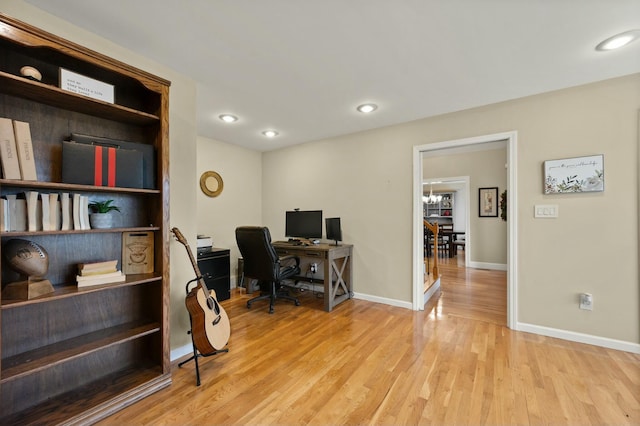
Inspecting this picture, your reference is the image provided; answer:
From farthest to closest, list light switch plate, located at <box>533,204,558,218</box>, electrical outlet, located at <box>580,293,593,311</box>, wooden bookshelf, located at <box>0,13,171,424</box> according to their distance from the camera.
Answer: light switch plate, located at <box>533,204,558,218</box>
electrical outlet, located at <box>580,293,593,311</box>
wooden bookshelf, located at <box>0,13,171,424</box>

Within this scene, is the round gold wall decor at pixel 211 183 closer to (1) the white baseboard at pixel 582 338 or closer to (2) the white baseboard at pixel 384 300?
(2) the white baseboard at pixel 384 300

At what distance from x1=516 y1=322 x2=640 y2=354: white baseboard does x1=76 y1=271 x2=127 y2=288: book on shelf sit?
3510 millimetres

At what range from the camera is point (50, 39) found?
1385 millimetres

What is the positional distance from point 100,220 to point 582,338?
3982mm

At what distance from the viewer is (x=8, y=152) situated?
130 centimetres

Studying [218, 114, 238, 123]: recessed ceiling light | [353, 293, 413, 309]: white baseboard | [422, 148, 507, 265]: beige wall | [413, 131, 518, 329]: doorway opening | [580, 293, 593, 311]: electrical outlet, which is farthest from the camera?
[422, 148, 507, 265]: beige wall

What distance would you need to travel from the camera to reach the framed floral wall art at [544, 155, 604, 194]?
7.81ft

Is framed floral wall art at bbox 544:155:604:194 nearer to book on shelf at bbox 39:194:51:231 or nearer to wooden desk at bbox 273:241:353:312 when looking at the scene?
wooden desk at bbox 273:241:353:312

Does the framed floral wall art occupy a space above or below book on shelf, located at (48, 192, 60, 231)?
above

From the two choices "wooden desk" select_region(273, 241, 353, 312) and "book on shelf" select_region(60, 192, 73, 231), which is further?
"wooden desk" select_region(273, 241, 353, 312)

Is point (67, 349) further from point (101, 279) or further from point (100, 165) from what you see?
point (100, 165)

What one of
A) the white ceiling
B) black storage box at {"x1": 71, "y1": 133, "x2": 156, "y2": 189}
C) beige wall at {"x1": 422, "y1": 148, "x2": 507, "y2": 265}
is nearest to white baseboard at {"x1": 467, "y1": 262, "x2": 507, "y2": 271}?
beige wall at {"x1": 422, "y1": 148, "x2": 507, "y2": 265}

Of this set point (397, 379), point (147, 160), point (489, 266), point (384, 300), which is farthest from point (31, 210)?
point (489, 266)

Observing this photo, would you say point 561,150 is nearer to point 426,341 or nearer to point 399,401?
point 426,341
